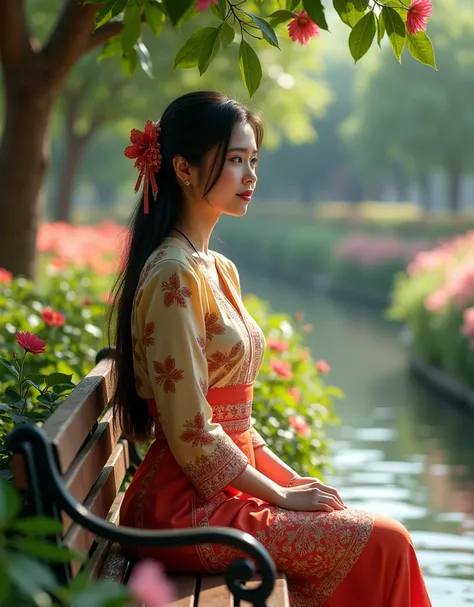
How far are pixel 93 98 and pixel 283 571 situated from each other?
22.0 metres

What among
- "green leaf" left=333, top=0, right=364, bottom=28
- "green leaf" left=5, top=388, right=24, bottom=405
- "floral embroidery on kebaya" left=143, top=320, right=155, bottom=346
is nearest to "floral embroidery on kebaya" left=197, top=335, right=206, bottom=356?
"floral embroidery on kebaya" left=143, top=320, right=155, bottom=346

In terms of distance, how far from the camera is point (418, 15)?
3.30 metres

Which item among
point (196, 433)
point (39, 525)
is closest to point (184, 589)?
point (196, 433)

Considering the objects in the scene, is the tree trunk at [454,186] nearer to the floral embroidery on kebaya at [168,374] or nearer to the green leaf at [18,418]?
the green leaf at [18,418]

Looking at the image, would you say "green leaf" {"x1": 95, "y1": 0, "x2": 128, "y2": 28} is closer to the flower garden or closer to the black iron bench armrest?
the flower garden

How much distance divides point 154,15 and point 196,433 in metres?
1.32

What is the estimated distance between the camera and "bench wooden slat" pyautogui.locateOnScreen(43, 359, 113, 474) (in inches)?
105

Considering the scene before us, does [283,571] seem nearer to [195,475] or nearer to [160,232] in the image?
[195,475]

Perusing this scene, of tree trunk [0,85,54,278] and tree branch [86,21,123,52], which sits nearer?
tree branch [86,21,123,52]

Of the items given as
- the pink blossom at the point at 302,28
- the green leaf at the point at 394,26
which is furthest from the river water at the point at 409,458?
the green leaf at the point at 394,26

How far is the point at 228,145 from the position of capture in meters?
3.45

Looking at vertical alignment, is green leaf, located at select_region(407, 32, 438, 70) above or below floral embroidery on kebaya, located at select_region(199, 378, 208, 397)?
above

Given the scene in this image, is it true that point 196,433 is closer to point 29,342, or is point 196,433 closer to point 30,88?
point 29,342

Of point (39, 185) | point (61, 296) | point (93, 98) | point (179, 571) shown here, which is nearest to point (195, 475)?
point (179, 571)
